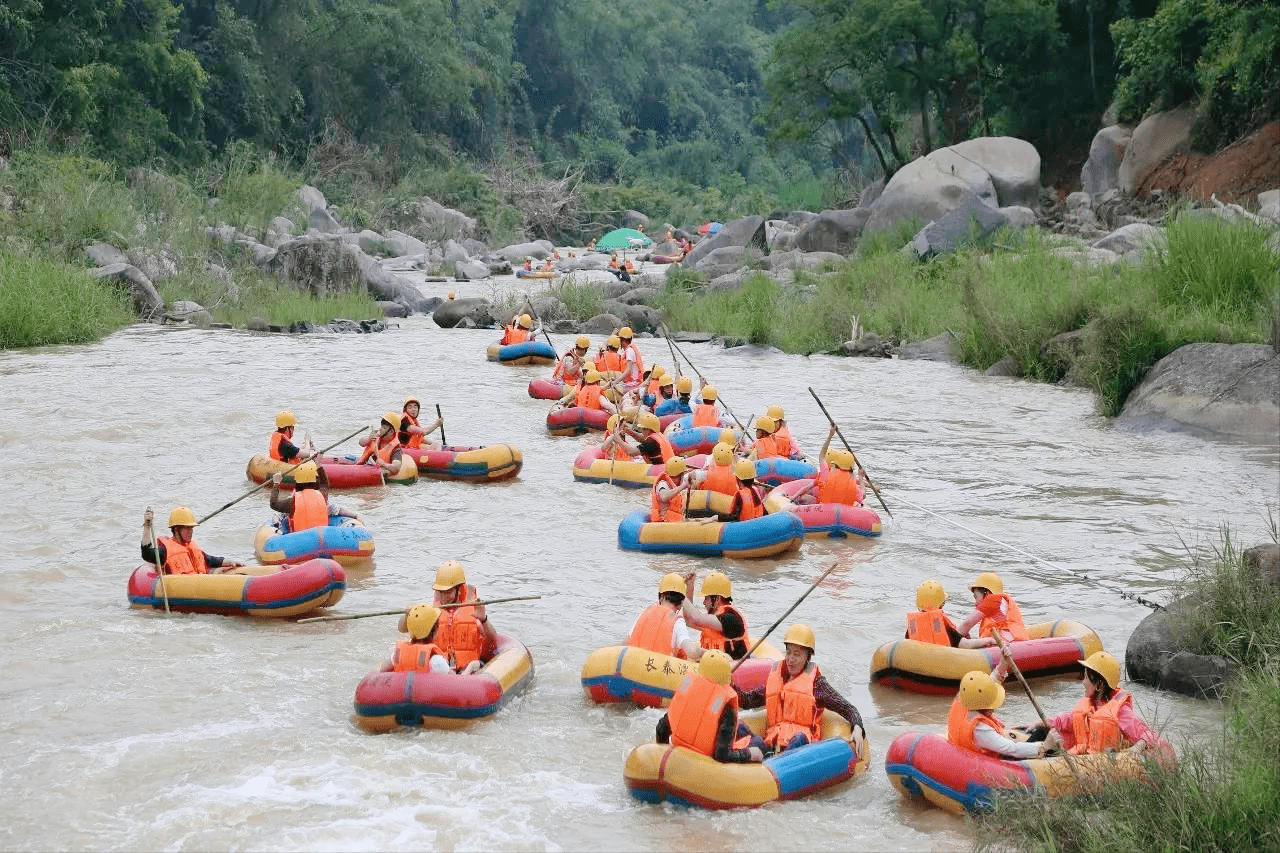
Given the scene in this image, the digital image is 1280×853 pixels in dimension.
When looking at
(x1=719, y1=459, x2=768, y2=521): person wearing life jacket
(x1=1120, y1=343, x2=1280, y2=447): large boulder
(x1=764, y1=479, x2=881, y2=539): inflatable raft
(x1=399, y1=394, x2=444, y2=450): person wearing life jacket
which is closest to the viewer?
(x1=719, y1=459, x2=768, y2=521): person wearing life jacket

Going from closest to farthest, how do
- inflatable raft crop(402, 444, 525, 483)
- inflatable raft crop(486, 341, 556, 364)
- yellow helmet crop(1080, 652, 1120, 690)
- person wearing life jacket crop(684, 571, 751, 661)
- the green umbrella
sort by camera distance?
yellow helmet crop(1080, 652, 1120, 690) < person wearing life jacket crop(684, 571, 751, 661) < inflatable raft crop(402, 444, 525, 483) < inflatable raft crop(486, 341, 556, 364) < the green umbrella

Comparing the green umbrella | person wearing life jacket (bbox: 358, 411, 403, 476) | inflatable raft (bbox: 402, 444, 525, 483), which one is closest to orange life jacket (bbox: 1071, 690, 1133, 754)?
inflatable raft (bbox: 402, 444, 525, 483)

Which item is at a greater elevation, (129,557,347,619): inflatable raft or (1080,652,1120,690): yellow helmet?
(1080,652,1120,690): yellow helmet

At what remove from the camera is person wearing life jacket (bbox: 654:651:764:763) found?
255 inches

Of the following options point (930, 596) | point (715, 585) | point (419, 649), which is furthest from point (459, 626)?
point (930, 596)

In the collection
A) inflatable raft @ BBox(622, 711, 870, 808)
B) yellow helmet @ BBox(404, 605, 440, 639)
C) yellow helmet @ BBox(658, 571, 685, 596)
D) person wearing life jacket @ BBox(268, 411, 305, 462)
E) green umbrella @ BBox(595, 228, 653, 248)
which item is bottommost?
inflatable raft @ BBox(622, 711, 870, 808)

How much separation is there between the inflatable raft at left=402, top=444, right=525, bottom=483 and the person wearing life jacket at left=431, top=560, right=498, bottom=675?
5.43m

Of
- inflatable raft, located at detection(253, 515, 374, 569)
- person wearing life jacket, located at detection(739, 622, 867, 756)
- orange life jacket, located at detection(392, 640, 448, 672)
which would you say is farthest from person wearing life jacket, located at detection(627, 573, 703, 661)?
inflatable raft, located at detection(253, 515, 374, 569)

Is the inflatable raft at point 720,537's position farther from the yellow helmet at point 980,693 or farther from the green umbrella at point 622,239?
the green umbrella at point 622,239

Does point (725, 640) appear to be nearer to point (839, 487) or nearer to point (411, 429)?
point (839, 487)

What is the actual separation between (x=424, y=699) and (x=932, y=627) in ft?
9.03

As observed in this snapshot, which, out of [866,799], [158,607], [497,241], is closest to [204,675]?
[158,607]

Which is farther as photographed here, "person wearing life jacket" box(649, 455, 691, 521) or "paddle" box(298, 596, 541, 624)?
"person wearing life jacket" box(649, 455, 691, 521)

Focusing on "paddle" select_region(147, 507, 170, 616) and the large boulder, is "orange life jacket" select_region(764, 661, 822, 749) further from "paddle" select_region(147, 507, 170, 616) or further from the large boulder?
the large boulder
